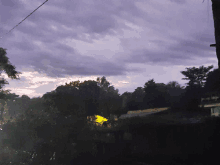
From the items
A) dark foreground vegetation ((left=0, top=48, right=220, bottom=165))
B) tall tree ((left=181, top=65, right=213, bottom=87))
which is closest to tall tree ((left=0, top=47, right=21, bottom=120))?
dark foreground vegetation ((left=0, top=48, right=220, bottom=165))

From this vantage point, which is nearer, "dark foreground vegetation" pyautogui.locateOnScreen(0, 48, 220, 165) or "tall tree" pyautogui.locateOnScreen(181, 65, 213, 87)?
"dark foreground vegetation" pyautogui.locateOnScreen(0, 48, 220, 165)

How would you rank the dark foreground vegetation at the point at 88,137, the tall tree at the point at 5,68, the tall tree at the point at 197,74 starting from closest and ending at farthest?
the dark foreground vegetation at the point at 88,137 < the tall tree at the point at 5,68 < the tall tree at the point at 197,74

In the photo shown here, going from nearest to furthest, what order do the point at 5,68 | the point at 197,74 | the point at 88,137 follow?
the point at 88,137 → the point at 5,68 → the point at 197,74

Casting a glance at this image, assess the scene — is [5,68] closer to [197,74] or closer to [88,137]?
[88,137]

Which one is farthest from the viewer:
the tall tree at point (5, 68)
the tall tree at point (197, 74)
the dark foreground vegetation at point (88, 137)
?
the tall tree at point (197, 74)

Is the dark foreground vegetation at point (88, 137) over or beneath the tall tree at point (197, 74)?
beneath

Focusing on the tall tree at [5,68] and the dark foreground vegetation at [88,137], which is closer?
the dark foreground vegetation at [88,137]

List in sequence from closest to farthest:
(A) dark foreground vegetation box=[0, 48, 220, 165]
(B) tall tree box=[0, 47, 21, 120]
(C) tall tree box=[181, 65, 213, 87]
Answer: (A) dark foreground vegetation box=[0, 48, 220, 165] → (B) tall tree box=[0, 47, 21, 120] → (C) tall tree box=[181, 65, 213, 87]

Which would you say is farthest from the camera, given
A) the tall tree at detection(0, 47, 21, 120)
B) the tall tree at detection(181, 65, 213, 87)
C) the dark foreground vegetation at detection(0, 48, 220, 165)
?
the tall tree at detection(181, 65, 213, 87)

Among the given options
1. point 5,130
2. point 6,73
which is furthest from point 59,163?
point 6,73

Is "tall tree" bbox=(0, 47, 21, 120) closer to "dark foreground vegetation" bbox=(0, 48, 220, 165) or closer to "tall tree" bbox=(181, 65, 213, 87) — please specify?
"dark foreground vegetation" bbox=(0, 48, 220, 165)

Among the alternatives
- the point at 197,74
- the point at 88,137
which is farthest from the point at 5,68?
the point at 197,74

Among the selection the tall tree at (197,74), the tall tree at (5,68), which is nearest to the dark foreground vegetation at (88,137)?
the tall tree at (5,68)

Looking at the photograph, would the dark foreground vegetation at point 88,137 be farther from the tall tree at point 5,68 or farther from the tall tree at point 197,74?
the tall tree at point 197,74
